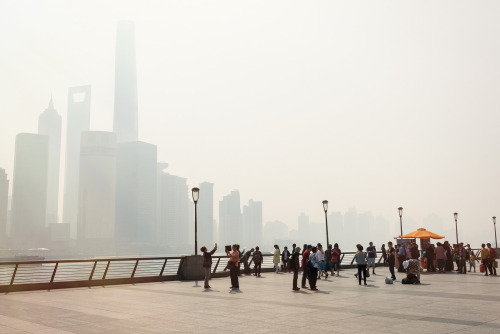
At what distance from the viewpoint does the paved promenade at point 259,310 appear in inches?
379

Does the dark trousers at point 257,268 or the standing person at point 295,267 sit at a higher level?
the standing person at point 295,267

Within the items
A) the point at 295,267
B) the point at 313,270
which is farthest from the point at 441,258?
the point at 295,267

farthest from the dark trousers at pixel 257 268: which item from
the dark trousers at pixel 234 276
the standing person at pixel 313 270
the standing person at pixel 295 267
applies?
the standing person at pixel 313 270

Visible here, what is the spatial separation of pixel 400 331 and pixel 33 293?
1436 centimetres

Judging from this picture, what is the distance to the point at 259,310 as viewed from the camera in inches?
481

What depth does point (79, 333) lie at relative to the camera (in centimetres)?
925

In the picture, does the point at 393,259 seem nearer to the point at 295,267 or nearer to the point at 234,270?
the point at 295,267

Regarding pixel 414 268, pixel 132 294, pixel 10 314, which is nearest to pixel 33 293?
pixel 132 294

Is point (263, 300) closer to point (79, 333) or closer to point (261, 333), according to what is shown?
point (261, 333)

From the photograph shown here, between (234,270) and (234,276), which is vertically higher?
(234,270)

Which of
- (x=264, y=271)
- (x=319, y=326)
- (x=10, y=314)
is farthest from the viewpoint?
(x=264, y=271)

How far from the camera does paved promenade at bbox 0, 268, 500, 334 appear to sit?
379 inches

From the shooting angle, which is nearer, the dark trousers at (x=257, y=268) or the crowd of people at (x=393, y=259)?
the crowd of people at (x=393, y=259)

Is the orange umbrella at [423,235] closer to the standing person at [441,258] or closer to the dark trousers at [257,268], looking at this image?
the standing person at [441,258]
